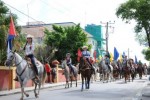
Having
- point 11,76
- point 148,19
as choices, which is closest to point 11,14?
point 11,76

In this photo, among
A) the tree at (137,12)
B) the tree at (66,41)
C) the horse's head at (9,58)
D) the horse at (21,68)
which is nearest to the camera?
the horse's head at (9,58)

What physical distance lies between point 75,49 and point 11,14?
109 feet

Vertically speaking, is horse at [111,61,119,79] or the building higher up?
the building

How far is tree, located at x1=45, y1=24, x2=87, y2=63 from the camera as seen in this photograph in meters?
62.0

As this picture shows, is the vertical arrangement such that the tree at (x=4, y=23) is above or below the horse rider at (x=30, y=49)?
above

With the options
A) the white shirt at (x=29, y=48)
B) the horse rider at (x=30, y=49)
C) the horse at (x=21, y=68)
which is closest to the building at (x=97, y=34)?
the horse rider at (x=30, y=49)

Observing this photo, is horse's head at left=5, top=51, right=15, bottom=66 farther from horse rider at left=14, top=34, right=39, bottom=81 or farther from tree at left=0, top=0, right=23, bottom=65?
tree at left=0, top=0, right=23, bottom=65

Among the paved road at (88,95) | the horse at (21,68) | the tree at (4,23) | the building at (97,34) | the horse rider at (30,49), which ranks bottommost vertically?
the paved road at (88,95)

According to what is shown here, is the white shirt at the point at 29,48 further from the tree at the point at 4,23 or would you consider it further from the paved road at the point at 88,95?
the tree at the point at 4,23

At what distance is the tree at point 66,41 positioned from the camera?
62.0 m

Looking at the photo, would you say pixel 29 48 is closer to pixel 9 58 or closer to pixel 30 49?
pixel 30 49

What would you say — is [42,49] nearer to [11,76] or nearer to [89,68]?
[11,76]

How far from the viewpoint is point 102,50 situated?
381 ft

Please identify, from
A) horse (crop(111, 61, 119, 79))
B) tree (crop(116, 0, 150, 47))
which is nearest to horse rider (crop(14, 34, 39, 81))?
tree (crop(116, 0, 150, 47))
